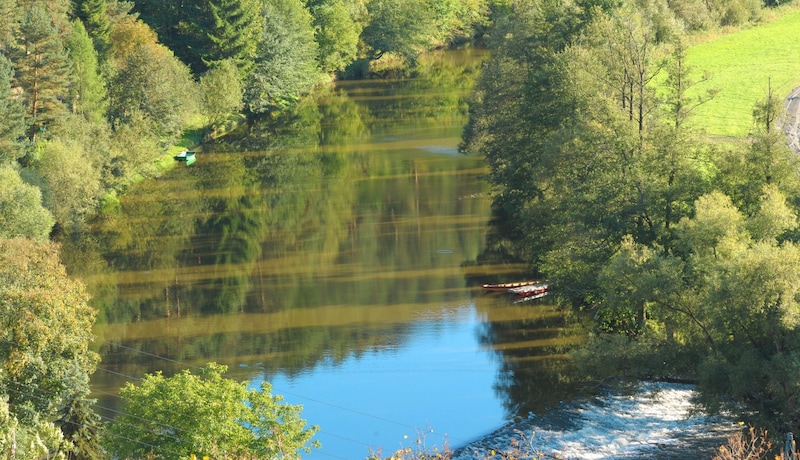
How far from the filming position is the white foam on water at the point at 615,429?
32312 mm

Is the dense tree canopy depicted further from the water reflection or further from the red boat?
the water reflection

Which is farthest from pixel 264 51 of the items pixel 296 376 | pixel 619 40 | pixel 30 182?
pixel 296 376

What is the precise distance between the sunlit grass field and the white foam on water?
105 feet

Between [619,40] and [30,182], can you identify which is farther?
[30,182]

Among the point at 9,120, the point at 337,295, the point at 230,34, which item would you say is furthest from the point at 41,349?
the point at 230,34

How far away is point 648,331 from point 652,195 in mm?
5786

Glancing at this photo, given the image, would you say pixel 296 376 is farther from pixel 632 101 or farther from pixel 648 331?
pixel 632 101

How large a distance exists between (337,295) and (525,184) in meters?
11.6

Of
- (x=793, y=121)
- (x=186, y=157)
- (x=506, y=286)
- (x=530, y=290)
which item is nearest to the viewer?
(x=530, y=290)

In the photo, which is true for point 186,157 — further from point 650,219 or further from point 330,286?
point 650,219

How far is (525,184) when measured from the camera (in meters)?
52.2

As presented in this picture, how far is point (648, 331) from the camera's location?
33.1 meters

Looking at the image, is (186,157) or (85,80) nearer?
(85,80)

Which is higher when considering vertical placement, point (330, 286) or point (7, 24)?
point (7, 24)
